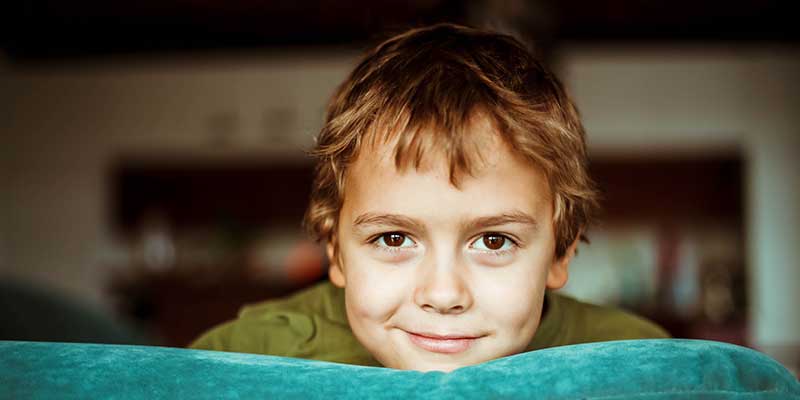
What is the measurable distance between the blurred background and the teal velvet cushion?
4.26m

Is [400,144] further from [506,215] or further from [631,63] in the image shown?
[631,63]

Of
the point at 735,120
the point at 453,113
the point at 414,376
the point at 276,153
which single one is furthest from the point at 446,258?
the point at 735,120

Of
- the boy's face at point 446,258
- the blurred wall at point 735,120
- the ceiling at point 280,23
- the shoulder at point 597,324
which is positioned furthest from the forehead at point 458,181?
the blurred wall at point 735,120

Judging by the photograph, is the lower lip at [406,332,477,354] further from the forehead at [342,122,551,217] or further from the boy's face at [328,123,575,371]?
the forehead at [342,122,551,217]

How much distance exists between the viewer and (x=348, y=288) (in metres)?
0.93

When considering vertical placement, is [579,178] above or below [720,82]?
below

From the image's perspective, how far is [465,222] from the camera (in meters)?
0.84

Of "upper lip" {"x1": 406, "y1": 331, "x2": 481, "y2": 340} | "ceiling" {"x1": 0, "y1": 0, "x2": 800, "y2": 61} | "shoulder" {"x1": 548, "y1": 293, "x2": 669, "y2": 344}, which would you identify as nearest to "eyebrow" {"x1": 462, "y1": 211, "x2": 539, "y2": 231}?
"upper lip" {"x1": 406, "y1": 331, "x2": 481, "y2": 340}

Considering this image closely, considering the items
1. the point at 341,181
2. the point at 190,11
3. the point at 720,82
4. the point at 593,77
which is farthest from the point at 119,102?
the point at 341,181

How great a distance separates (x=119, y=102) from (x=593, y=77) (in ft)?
10.3

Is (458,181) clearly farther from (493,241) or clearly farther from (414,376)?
(414,376)

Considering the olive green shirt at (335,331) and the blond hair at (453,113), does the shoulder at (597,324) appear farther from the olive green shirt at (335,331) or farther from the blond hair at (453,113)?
the blond hair at (453,113)

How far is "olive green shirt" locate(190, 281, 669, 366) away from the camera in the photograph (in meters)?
1.02

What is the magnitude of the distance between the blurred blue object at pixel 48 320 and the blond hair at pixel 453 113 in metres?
1.17
